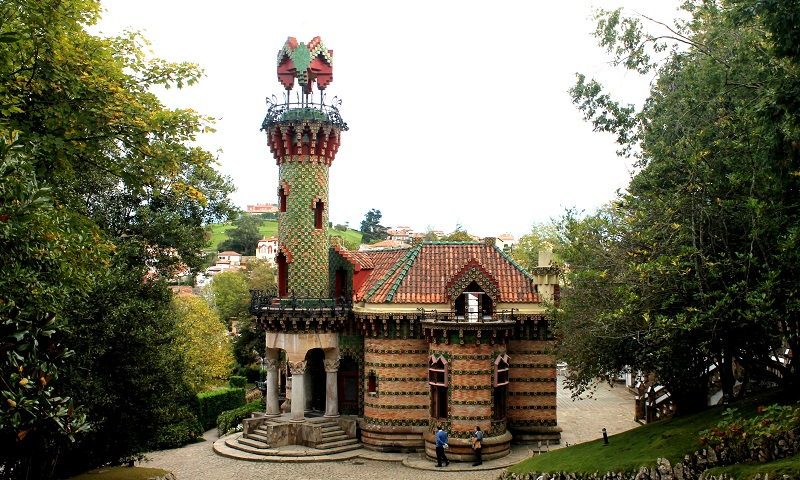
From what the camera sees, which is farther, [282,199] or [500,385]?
[282,199]

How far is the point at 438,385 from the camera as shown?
24953mm

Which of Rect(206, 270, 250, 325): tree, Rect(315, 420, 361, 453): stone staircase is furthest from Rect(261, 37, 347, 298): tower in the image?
Rect(206, 270, 250, 325): tree

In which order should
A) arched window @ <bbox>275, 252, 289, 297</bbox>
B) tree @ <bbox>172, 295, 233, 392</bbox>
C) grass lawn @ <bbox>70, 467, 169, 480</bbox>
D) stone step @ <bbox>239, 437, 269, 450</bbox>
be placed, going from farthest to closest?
tree @ <bbox>172, 295, 233, 392</bbox> < arched window @ <bbox>275, 252, 289, 297</bbox> < stone step @ <bbox>239, 437, 269, 450</bbox> < grass lawn @ <bbox>70, 467, 169, 480</bbox>

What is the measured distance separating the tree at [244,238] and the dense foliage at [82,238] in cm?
9241

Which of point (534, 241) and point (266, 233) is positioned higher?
point (266, 233)

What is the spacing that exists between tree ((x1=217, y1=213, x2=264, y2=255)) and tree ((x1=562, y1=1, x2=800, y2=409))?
10337 centimetres

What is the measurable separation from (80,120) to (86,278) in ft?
10.6

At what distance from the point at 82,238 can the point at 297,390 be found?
1596cm

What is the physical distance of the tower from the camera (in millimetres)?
27484

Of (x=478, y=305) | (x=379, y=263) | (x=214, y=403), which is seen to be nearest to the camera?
(x=478, y=305)

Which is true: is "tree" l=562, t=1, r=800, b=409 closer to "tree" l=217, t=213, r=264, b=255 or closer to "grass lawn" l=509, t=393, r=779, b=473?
"grass lawn" l=509, t=393, r=779, b=473

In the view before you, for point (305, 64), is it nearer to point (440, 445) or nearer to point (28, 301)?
point (440, 445)

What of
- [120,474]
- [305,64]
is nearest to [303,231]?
[305,64]

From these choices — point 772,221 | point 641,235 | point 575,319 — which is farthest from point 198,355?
point 772,221
